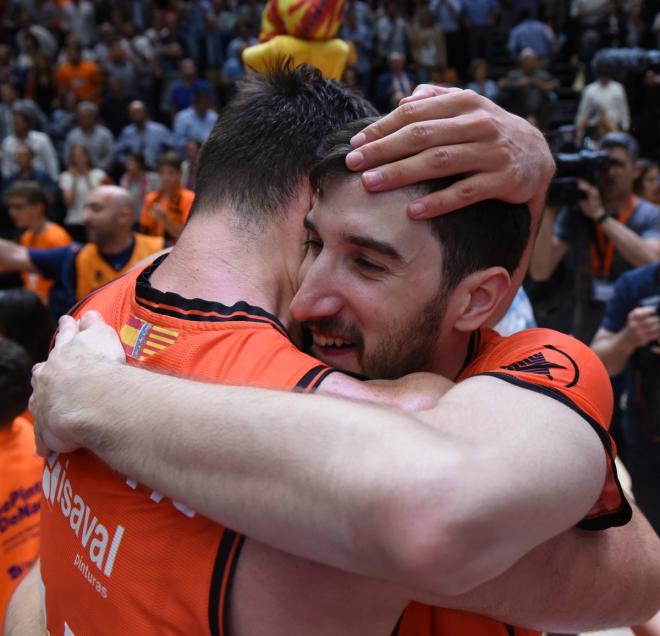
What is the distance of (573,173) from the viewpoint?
162 inches

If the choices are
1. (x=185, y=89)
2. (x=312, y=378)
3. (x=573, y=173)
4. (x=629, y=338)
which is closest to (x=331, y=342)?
(x=312, y=378)

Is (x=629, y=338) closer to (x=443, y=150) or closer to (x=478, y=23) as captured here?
(x=443, y=150)

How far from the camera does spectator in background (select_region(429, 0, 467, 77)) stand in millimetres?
13695

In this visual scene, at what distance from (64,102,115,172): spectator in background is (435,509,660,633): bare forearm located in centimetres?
1080

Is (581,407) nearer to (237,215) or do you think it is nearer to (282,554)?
(282,554)

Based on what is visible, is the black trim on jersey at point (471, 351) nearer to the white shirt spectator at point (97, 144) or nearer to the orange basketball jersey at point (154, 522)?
the orange basketball jersey at point (154, 522)

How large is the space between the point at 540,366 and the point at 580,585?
1.16 ft

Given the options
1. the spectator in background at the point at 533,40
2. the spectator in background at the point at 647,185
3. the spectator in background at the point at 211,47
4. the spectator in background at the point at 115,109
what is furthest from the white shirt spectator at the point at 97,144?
the spectator in background at the point at 647,185

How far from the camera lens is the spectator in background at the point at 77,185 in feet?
33.3

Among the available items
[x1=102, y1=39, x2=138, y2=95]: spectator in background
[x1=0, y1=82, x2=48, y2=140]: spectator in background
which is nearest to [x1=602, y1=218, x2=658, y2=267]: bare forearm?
[x1=0, y1=82, x2=48, y2=140]: spectator in background

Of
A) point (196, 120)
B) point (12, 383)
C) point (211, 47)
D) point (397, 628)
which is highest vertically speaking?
point (397, 628)

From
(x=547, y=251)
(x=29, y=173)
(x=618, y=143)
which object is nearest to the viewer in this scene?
(x=547, y=251)

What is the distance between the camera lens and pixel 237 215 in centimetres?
153

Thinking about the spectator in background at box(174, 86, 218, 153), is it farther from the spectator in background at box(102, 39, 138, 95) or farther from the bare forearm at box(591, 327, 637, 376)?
the bare forearm at box(591, 327, 637, 376)
